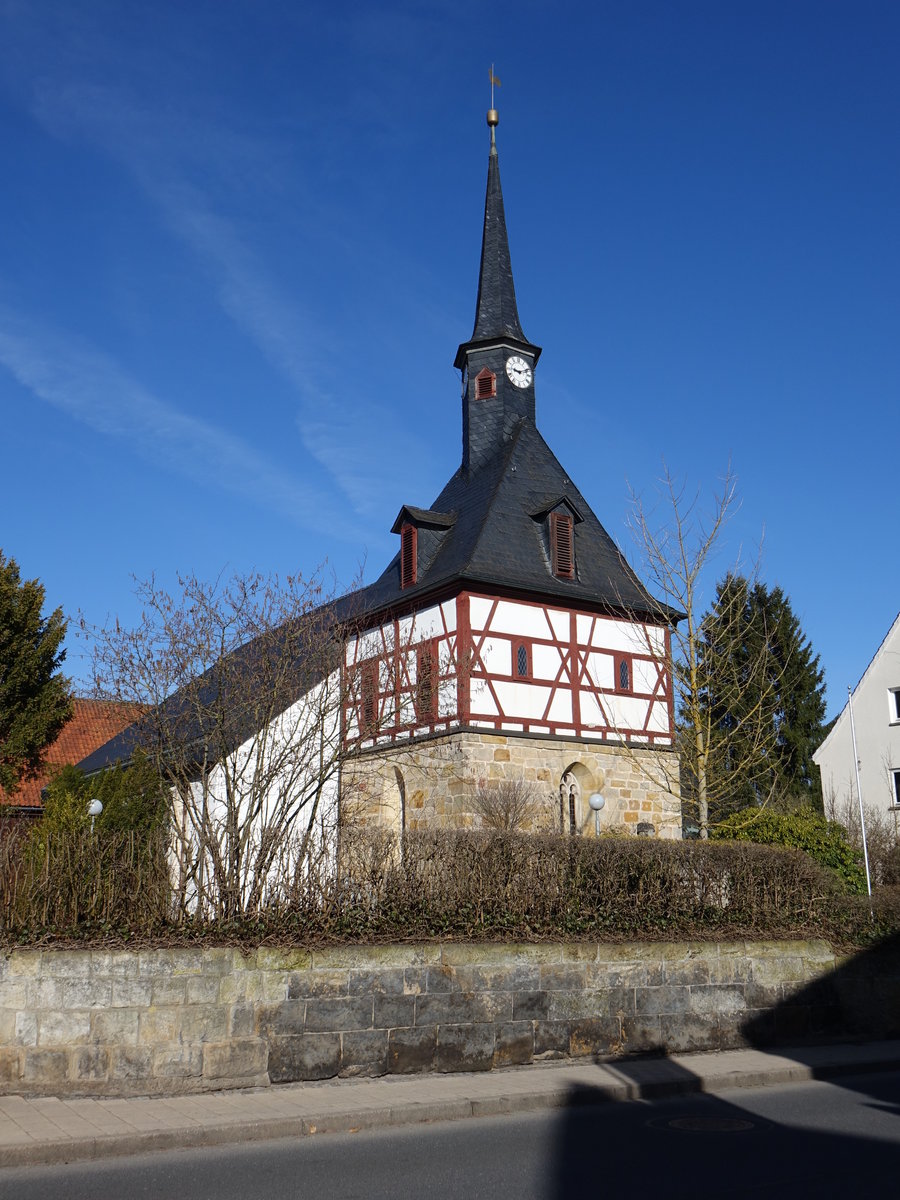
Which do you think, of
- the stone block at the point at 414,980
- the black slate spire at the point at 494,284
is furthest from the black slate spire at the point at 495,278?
the stone block at the point at 414,980

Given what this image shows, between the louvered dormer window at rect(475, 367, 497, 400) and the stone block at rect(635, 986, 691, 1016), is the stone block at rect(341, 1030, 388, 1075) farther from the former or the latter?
the louvered dormer window at rect(475, 367, 497, 400)

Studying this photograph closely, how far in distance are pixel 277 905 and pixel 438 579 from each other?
49.2ft

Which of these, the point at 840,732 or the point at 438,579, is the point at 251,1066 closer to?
the point at 438,579

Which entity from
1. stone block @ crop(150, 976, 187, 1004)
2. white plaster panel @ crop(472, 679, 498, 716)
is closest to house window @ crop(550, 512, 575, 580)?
white plaster panel @ crop(472, 679, 498, 716)

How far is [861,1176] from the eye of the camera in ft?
23.1

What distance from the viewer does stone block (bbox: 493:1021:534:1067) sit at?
421 inches

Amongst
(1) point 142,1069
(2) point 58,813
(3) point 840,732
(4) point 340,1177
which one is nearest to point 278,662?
(2) point 58,813

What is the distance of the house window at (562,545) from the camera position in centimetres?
2608

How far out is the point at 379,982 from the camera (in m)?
10.2

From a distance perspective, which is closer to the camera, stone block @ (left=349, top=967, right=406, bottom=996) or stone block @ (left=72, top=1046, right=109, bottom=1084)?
stone block @ (left=72, top=1046, right=109, bottom=1084)

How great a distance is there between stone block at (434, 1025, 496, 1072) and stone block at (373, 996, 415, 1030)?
1.18ft

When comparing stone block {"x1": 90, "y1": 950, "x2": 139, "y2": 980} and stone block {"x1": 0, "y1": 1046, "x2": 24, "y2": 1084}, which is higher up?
stone block {"x1": 90, "y1": 950, "x2": 139, "y2": 980}

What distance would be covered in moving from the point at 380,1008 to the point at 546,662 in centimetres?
1501

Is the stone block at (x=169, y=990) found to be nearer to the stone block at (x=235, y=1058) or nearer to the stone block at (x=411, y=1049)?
the stone block at (x=235, y=1058)
